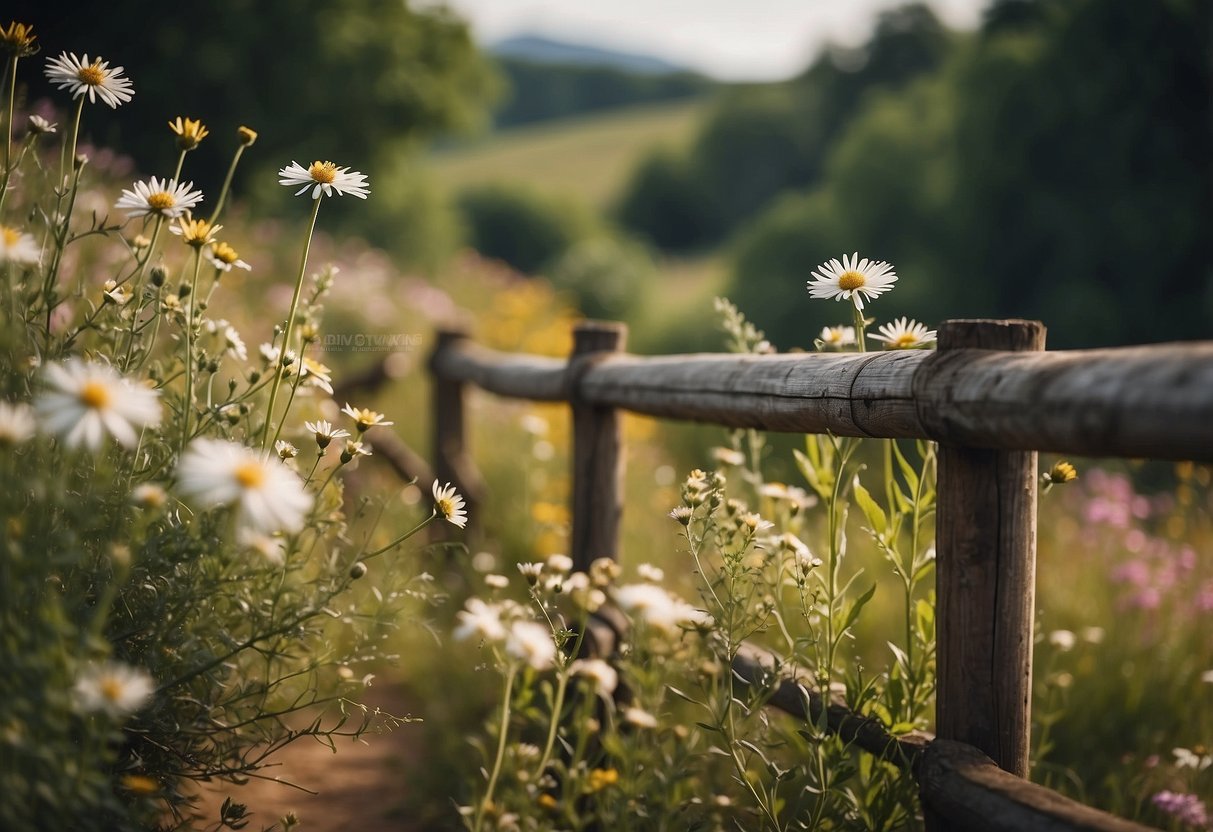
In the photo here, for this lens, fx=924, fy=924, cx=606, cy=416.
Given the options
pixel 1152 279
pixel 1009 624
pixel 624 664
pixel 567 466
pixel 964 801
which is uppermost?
pixel 1152 279

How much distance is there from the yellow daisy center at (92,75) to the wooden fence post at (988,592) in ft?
4.96

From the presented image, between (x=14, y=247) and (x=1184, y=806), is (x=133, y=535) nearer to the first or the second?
(x=14, y=247)

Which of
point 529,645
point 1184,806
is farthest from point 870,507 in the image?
point 1184,806

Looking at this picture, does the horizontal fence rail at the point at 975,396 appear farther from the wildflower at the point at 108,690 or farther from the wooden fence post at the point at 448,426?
the wooden fence post at the point at 448,426

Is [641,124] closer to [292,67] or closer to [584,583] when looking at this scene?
[292,67]

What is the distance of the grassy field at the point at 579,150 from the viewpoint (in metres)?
40.2

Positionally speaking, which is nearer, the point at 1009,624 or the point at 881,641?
the point at 1009,624

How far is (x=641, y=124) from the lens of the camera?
5119 centimetres

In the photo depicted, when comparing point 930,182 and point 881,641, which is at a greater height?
point 930,182

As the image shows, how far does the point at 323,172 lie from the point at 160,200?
0.28 meters

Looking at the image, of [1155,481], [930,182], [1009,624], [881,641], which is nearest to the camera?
[1009,624]

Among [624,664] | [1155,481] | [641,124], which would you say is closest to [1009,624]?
[624,664]

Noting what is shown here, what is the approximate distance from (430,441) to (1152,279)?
5.93 m

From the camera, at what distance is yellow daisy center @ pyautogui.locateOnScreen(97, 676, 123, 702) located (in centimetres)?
108
